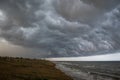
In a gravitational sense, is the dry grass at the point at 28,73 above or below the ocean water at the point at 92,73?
above

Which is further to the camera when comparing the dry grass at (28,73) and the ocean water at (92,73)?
the ocean water at (92,73)

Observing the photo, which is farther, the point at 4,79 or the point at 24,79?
the point at 24,79

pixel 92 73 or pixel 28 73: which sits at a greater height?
pixel 28 73

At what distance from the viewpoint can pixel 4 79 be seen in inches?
1021

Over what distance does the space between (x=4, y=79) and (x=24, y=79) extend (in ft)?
12.2

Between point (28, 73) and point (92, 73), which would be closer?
point (28, 73)

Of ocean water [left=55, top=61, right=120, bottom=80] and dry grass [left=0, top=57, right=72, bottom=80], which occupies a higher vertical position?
dry grass [left=0, top=57, right=72, bottom=80]

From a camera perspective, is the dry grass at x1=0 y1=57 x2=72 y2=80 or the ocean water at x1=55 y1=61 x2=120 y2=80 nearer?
the dry grass at x1=0 y1=57 x2=72 y2=80

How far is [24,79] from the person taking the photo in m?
28.3
